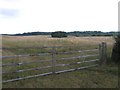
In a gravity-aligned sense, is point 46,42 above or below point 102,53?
below

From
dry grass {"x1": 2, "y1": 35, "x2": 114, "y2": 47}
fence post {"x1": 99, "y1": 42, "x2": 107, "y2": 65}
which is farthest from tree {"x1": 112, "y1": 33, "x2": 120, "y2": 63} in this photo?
dry grass {"x1": 2, "y1": 35, "x2": 114, "y2": 47}

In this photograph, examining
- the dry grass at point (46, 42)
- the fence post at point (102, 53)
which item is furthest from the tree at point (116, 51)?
the dry grass at point (46, 42)

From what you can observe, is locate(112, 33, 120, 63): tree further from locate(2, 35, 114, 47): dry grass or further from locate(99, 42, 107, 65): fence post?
locate(2, 35, 114, 47): dry grass

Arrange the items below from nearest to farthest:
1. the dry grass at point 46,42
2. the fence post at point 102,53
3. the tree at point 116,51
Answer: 1. the fence post at point 102,53
2. the tree at point 116,51
3. the dry grass at point 46,42

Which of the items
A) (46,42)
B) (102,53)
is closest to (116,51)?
(102,53)

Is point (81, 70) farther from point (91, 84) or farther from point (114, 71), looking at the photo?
point (91, 84)

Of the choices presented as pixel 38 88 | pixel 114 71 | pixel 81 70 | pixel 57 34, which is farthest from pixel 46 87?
pixel 57 34

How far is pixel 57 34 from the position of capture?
96.5 metres

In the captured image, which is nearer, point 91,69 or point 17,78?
point 17,78

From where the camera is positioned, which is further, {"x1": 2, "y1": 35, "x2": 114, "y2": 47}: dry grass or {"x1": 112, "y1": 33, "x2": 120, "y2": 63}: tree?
{"x1": 2, "y1": 35, "x2": 114, "y2": 47}: dry grass

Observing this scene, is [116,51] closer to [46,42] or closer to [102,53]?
[102,53]

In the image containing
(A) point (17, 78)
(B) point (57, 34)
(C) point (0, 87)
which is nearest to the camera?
(C) point (0, 87)

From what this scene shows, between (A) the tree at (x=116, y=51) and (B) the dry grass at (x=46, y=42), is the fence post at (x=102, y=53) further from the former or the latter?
(B) the dry grass at (x=46, y=42)

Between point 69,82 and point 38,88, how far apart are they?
55.2 inches
